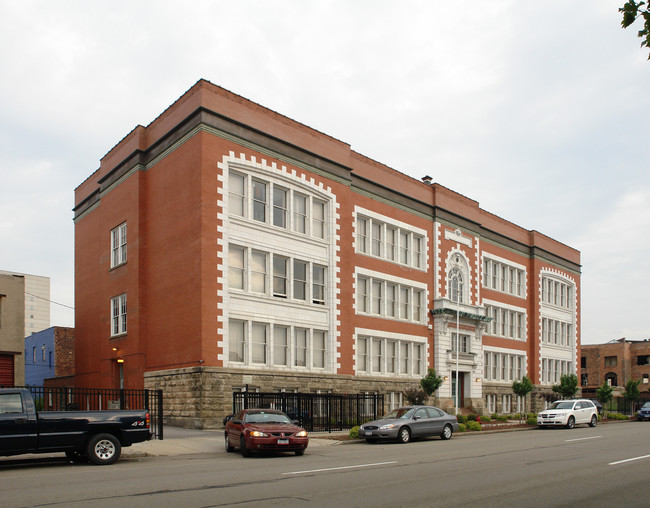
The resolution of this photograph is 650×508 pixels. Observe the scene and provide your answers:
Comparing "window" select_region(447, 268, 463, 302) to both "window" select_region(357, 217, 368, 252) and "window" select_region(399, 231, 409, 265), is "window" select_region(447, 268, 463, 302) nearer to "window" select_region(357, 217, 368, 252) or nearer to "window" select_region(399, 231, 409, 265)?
"window" select_region(399, 231, 409, 265)

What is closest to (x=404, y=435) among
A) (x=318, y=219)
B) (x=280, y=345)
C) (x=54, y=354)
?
(x=280, y=345)

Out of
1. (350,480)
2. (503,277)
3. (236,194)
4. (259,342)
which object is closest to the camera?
(350,480)

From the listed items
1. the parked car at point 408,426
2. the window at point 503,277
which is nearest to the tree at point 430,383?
the parked car at point 408,426

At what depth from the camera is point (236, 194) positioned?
32.3m

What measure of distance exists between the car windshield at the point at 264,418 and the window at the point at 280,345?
12.3 meters

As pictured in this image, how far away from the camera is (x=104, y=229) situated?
38.9m

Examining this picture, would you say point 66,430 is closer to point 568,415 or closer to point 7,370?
point 7,370

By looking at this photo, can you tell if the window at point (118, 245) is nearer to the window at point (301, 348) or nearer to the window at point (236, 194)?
the window at point (236, 194)

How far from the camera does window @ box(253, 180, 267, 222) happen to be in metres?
33.1

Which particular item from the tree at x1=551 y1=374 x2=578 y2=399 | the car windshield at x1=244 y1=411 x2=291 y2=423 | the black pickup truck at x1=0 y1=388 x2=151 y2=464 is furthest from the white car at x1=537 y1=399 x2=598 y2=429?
the black pickup truck at x1=0 y1=388 x2=151 y2=464

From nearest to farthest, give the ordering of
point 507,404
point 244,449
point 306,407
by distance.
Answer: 1. point 244,449
2. point 306,407
3. point 507,404

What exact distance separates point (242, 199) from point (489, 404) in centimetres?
2768

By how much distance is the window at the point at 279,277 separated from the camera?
3372cm

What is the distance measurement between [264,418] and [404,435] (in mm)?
6873
